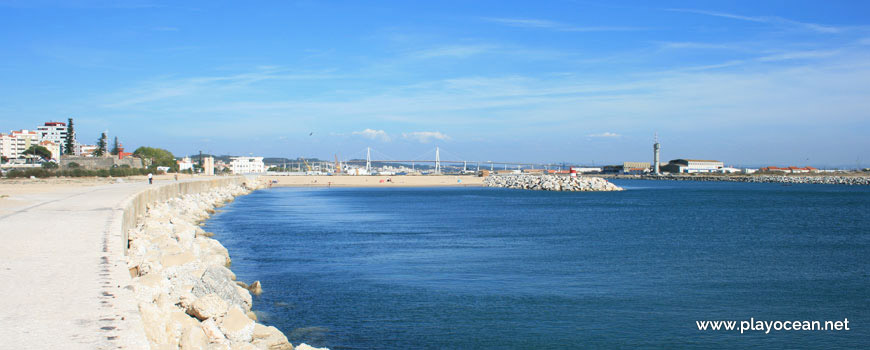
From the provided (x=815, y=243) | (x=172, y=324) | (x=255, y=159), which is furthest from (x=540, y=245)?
(x=255, y=159)

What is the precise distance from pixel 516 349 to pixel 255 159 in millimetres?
141535

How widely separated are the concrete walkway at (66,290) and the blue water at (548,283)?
2.30m

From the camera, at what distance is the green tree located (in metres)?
85.6

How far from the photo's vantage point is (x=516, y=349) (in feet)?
24.4

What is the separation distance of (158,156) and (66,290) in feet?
294

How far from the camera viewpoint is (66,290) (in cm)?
543

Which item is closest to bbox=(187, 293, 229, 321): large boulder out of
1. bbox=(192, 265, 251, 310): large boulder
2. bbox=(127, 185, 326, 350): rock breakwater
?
bbox=(127, 185, 326, 350): rock breakwater

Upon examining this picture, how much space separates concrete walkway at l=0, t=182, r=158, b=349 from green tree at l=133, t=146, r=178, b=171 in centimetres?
7960

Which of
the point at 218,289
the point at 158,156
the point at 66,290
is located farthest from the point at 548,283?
the point at 158,156

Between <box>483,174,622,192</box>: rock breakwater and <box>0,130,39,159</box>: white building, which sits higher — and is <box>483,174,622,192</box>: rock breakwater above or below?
below

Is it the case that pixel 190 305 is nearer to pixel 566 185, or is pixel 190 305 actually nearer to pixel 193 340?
pixel 193 340

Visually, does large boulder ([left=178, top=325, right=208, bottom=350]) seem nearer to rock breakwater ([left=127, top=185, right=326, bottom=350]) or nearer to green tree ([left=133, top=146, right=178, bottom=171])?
rock breakwater ([left=127, top=185, right=326, bottom=350])

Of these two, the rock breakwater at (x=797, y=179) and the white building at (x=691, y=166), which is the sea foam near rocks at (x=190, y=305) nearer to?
the rock breakwater at (x=797, y=179)

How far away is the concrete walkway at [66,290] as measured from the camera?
4.16m
